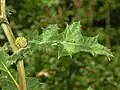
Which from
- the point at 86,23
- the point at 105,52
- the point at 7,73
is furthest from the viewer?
the point at 86,23

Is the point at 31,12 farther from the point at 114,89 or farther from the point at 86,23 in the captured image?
the point at 114,89

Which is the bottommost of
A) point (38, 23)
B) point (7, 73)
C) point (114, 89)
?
point (114, 89)

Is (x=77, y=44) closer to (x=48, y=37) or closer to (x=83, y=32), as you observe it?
(x=48, y=37)

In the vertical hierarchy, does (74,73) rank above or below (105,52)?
below

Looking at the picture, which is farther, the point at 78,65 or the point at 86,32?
the point at 86,32

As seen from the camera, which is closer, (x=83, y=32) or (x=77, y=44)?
(x=77, y=44)

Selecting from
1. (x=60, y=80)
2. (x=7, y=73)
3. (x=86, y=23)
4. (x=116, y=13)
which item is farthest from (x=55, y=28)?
(x=116, y=13)

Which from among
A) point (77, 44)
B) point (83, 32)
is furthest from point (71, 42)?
point (83, 32)

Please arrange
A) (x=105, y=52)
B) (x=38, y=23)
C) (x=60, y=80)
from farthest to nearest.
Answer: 1. (x=38, y=23)
2. (x=60, y=80)
3. (x=105, y=52)

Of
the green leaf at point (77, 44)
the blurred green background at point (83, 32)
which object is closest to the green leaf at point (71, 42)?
the green leaf at point (77, 44)

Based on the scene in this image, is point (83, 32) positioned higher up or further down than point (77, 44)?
further down
